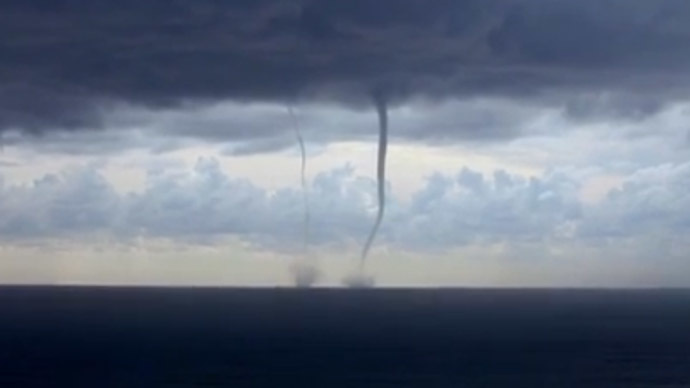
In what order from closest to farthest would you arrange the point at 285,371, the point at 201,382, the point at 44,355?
the point at 201,382 < the point at 285,371 < the point at 44,355

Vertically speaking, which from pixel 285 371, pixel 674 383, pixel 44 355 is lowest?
pixel 674 383

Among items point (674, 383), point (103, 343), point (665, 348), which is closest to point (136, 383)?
point (674, 383)

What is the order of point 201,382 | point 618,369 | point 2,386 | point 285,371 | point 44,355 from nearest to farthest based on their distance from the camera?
1. point 2,386
2. point 201,382
3. point 285,371
4. point 618,369
5. point 44,355

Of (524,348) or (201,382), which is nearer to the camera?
(201,382)

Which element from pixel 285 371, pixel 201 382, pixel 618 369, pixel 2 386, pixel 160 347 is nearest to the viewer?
pixel 2 386

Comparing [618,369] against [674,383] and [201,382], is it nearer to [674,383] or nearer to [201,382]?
[674,383]

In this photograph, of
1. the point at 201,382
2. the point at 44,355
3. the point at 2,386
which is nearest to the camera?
the point at 2,386

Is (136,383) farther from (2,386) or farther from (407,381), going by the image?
(407,381)

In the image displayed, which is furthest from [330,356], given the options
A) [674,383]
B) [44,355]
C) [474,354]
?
[674,383]

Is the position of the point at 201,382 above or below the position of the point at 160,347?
below
